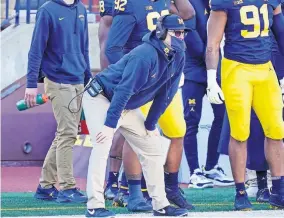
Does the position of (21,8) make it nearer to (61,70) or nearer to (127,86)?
(61,70)

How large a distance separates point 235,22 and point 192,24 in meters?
1.54

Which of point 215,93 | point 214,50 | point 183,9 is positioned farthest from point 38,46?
point 215,93

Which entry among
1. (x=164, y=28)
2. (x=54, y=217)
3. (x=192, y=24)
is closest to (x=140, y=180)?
(x=54, y=217)

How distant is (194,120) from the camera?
1061 cm

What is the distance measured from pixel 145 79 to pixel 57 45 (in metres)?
1.87

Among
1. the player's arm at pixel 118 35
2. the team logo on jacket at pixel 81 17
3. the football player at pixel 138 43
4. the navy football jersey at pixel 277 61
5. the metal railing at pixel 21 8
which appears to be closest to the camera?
the football player at pixel 138 43

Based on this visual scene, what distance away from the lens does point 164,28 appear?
7.81 metres

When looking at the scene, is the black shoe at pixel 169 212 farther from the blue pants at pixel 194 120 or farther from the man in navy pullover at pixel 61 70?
the blue pants at pixel 194 120

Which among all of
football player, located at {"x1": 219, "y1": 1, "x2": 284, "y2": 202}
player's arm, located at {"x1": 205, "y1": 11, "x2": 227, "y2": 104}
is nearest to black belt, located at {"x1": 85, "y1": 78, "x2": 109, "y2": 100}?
player's arm, located at {"x1": 205, "y1": 11, "x2": 227, "y2": 104}

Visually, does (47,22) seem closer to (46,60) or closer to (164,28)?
(46,60)

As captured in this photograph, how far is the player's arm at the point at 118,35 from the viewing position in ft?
28.1

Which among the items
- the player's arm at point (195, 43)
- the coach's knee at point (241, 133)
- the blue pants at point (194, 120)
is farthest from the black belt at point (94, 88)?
the blue pants at point (194, 120)

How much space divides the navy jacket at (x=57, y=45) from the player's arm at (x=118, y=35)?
692mm

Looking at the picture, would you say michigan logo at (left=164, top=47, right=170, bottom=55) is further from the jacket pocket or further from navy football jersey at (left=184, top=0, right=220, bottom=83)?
navy football jersey at (left=184, top=0, right=220, bottom=83)
